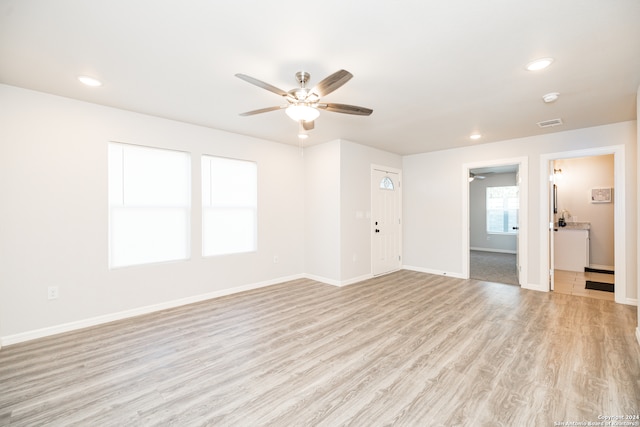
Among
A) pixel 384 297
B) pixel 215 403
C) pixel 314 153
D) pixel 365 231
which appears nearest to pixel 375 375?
pixel 215 403

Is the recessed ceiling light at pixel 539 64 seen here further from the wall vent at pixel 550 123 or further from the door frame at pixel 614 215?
the door frame at pixel 614 215

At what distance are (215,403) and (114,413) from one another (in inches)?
24.9

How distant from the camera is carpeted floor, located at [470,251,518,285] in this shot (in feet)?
18.0

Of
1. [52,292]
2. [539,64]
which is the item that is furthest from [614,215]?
[52,292]

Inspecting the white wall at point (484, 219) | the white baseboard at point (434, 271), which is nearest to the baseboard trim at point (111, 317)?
the white baseboard at point (434, 271)

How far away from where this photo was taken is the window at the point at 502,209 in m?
8.51

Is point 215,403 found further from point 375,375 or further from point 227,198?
point 227,198

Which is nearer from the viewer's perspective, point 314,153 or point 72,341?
point 72,341

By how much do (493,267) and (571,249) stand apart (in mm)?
1528

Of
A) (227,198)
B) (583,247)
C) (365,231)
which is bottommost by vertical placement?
(583,247)

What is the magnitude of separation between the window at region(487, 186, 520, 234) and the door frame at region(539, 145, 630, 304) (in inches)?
Answer: 164

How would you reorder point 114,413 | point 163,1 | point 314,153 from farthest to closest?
point 314,153, point 114,413, point 163,1

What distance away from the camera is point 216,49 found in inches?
88.3

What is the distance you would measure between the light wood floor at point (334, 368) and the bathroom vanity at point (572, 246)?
2608mm
